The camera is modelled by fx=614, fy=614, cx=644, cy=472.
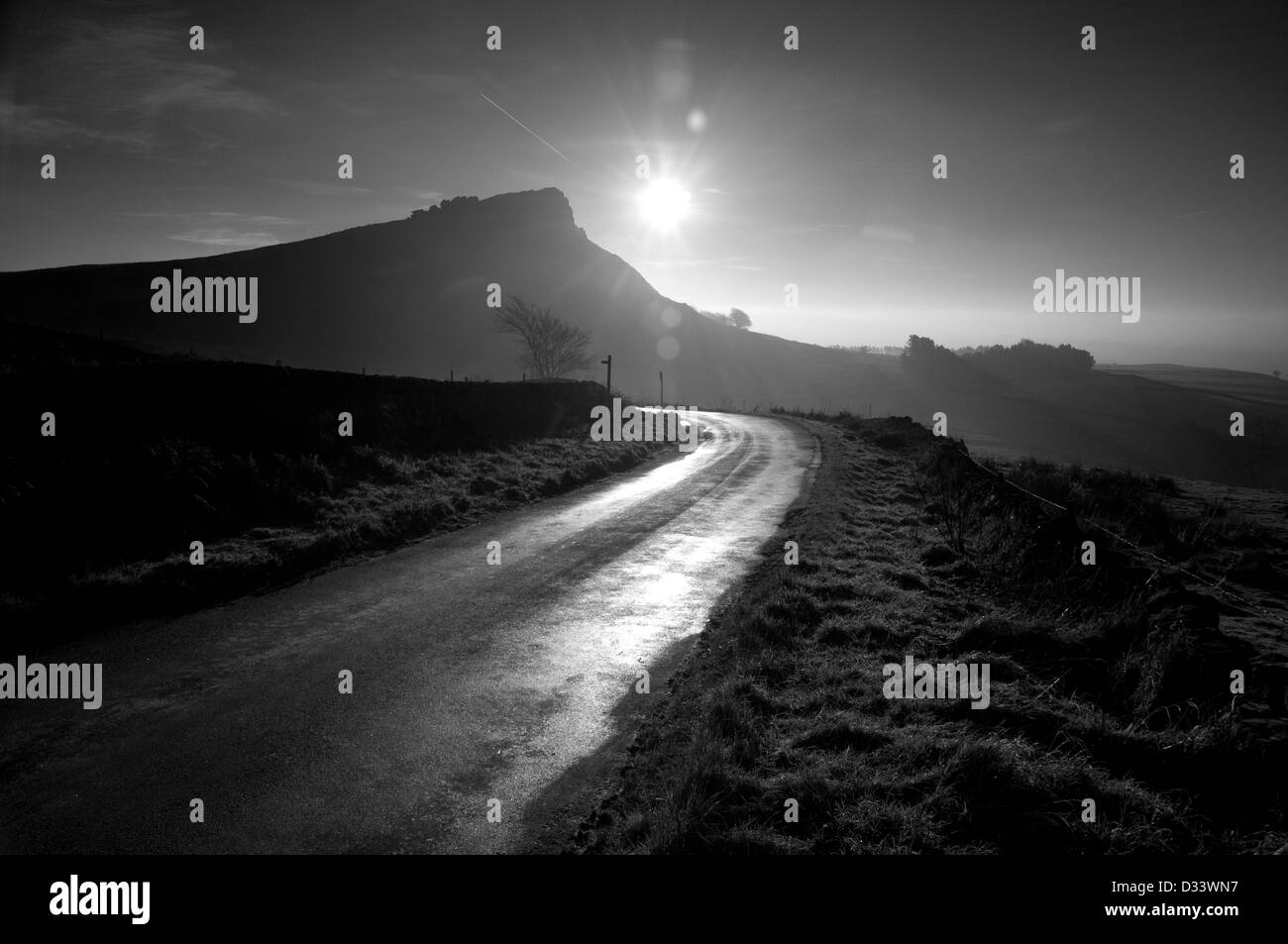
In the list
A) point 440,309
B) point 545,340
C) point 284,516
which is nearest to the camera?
point 284,516

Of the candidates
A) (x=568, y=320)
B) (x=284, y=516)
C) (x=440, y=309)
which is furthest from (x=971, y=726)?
(x=568, y=320)

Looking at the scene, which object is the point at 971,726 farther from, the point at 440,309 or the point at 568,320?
the point at 568,320

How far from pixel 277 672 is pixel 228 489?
7.57 metres

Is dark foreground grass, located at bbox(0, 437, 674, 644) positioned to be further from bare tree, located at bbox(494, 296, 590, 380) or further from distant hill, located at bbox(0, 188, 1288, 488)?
distant hill, located at bbox(0, 188, 1288, 488)

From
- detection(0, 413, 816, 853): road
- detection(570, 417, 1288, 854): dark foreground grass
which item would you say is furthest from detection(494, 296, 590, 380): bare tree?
detection(570, 417, 1288, 854): dark foreground grass

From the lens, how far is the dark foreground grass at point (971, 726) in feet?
13.6

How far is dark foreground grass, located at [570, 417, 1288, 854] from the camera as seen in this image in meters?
4.16

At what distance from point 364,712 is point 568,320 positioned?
142m

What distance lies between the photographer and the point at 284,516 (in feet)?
40.7

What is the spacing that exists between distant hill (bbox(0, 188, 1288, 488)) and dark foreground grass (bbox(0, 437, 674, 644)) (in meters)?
63.5

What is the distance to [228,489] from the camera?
1240 centimetres
